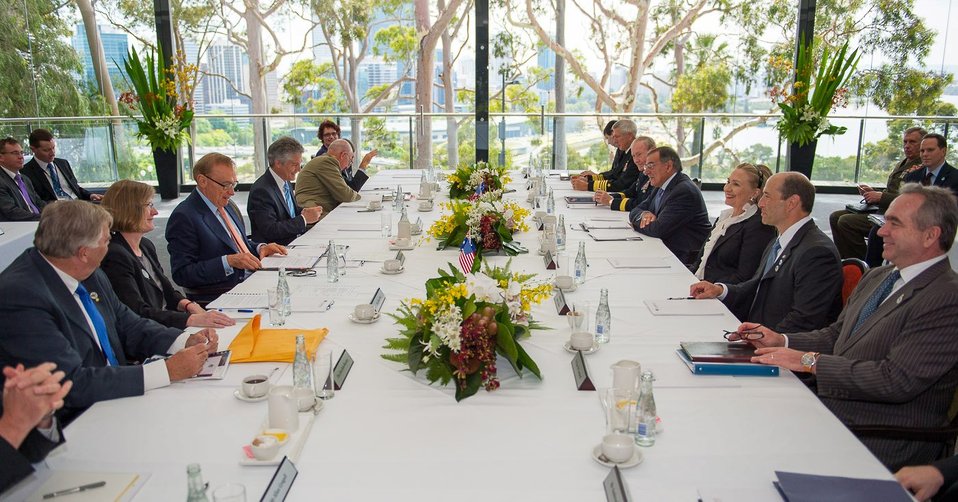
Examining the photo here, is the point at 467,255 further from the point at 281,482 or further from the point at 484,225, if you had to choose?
the point at 281,482

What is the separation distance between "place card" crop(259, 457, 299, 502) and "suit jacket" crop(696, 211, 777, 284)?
276 centimetres

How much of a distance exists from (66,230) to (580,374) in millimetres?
1623

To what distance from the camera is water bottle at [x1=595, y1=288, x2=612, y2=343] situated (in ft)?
8.95

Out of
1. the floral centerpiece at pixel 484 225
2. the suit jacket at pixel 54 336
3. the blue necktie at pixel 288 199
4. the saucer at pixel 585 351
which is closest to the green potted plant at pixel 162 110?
the blue necktie at pixel 288 199

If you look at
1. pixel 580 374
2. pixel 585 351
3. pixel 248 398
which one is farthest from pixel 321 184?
pixel 580 374

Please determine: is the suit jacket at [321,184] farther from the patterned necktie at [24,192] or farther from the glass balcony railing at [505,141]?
the glass balcony railing at [505,141]

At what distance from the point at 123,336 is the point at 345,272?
1237mm

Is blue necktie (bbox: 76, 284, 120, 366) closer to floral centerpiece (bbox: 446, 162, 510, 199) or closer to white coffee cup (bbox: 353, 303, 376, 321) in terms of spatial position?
white coffee cup (bbox: 353, 303, 376, 321)

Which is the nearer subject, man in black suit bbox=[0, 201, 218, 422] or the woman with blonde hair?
man in black suit bbox=[0, 201, 218, 422]

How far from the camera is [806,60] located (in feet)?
30.3

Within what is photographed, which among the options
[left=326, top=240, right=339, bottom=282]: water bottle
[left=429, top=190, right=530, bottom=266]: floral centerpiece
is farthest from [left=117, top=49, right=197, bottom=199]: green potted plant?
[left=326, top=240, right=339, bottom=282]: water bottle

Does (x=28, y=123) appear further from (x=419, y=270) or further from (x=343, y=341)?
(x=343, y=341)

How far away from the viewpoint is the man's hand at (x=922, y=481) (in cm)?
200

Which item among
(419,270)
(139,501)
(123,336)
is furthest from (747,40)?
(139,501)
